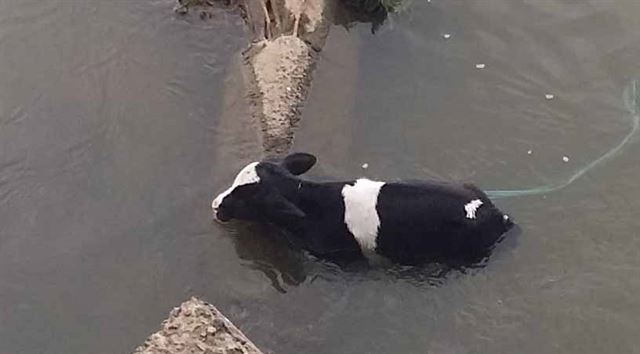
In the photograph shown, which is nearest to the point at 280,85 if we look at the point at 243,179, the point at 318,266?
the point at 243,179

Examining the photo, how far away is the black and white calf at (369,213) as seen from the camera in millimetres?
5820

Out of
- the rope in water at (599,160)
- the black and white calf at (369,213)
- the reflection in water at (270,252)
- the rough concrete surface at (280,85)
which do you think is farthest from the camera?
the rough concrete surface at (280,85)

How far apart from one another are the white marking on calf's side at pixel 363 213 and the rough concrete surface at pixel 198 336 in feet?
3.22

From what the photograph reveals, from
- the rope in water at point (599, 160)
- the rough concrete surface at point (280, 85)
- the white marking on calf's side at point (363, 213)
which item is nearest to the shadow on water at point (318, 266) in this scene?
the white marking on calf's side at point (363, 213)

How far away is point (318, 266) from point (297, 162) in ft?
1.90

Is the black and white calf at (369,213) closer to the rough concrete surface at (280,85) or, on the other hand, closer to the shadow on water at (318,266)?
the shadow on water at (318,266)

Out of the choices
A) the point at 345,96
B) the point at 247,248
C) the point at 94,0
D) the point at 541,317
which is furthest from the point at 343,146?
the point at 94,0

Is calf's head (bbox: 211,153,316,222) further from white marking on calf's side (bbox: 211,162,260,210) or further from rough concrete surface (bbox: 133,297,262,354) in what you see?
rough concrete surface (bbox: 133,297,262,354)

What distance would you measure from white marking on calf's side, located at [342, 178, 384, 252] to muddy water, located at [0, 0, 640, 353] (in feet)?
0.67

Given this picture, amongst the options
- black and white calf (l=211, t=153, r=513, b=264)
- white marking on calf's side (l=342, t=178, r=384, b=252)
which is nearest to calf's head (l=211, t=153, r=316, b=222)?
black and white calf (l=211, t=153, r=513, b=264)

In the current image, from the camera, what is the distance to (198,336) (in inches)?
202

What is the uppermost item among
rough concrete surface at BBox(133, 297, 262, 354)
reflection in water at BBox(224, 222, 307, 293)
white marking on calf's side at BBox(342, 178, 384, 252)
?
white marking on calf's side at BBox(342, 178, 384, 252)

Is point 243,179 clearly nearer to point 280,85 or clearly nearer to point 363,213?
point 363,213

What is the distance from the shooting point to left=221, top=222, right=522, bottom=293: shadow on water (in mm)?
5914
